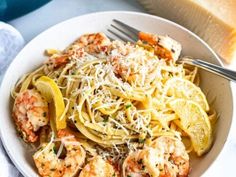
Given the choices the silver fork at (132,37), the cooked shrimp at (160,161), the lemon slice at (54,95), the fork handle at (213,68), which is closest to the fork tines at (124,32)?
the silver fork at (132,37)

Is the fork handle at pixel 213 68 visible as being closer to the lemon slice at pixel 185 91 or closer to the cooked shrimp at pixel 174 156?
the lemon slice at pixel 185 91

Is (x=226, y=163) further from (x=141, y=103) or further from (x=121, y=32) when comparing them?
(x=121, y=32)

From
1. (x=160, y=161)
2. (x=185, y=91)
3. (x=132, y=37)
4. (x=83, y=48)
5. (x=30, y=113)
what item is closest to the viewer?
(x=160, y=161)

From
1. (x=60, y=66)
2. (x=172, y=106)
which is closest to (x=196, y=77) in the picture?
(x=172, y=106)

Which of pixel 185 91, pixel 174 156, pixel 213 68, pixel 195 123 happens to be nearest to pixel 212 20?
pixel 213 68

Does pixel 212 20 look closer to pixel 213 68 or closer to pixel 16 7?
pixel 213 68

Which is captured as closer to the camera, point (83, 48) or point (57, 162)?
point (57, 162)
